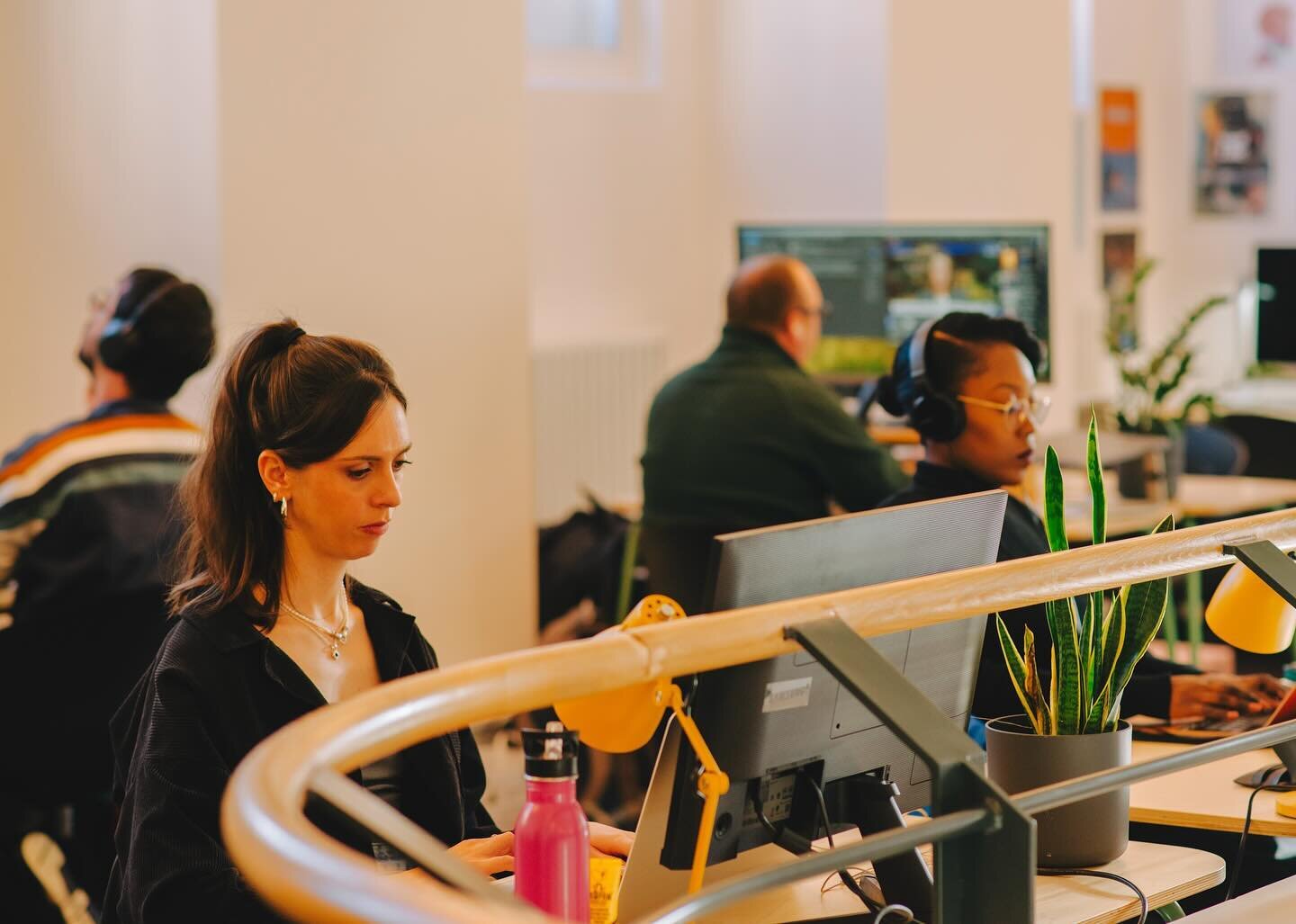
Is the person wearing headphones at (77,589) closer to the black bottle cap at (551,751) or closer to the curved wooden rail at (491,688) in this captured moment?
the black bottle cap at (551,751)

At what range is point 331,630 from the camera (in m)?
1.94

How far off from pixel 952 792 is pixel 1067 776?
617 mm

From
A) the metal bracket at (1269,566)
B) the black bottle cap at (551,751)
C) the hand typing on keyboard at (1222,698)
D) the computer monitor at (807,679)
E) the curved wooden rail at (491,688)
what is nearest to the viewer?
the curved wooden rail at (491,688)

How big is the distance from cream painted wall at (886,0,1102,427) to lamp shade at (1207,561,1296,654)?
386 cm

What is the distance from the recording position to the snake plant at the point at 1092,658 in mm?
1769

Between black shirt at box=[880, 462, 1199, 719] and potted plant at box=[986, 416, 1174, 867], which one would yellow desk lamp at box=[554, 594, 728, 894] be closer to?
potted plant at box=[986, 416, 1174, 867]

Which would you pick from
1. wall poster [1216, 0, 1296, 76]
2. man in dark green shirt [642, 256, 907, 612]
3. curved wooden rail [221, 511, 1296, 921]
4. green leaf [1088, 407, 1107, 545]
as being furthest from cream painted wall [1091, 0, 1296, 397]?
curved wooden rail [221, 511, 1296, 921]

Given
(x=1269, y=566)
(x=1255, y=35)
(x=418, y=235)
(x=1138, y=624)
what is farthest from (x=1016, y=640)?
(x=1255, y=35)

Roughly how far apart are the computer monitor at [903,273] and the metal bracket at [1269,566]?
3462 mm

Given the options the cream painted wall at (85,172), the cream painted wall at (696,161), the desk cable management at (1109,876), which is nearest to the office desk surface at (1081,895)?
the desk cable management at (1109,876)

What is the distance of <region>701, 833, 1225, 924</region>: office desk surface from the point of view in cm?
167

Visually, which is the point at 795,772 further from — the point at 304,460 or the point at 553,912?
the point at 304,460

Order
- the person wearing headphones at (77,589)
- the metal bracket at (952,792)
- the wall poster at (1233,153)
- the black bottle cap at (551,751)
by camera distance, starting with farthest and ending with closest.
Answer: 1. the wall poster at (1233,153)
2. the person wearing headphones at (77,589)
3. the black bottle cap at (551,751)
4. the metal bracket at (952,792)

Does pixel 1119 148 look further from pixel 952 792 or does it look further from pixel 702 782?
pixel 952 792
